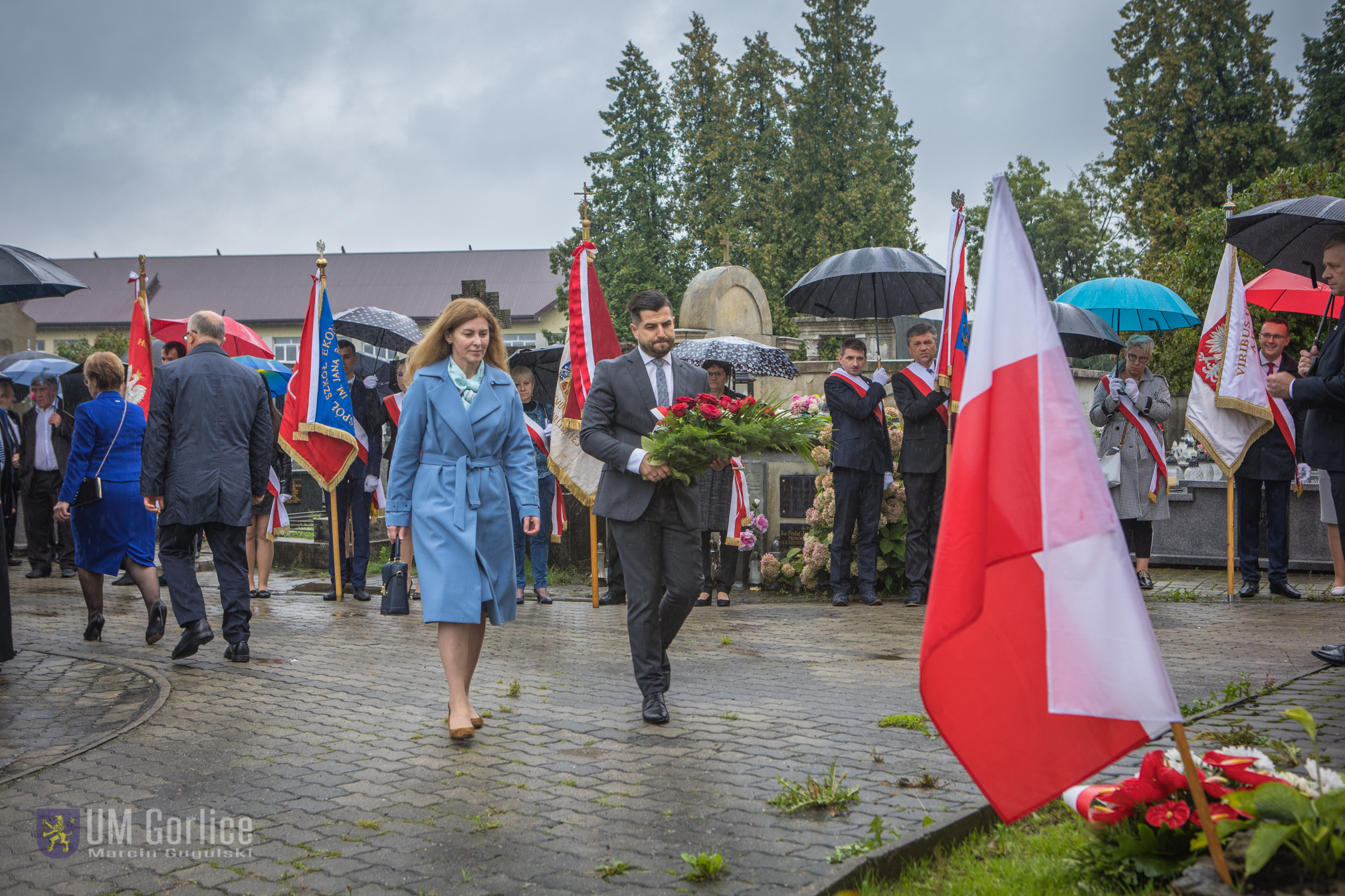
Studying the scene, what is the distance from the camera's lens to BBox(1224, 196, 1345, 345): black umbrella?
24.1 ft

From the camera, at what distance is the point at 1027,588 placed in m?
2.94

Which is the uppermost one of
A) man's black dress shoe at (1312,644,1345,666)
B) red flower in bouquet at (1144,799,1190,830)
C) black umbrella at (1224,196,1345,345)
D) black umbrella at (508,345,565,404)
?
black umbrella at (1224,196,1345,345)

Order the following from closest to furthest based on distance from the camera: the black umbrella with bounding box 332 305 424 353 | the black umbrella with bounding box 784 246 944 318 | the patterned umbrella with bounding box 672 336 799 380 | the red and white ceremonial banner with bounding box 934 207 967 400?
the red and white ceremonial banner with bounding box 934 207 967 400 → the patterned umbrella with bounding box 672 336 799 380 → the black umbrella with bounding box 784 246 944 318 → the black umbrella with bounding box 332 305 424 353

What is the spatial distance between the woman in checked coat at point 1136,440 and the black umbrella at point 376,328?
7.25 meters

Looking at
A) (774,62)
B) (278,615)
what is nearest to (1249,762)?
(278,615)

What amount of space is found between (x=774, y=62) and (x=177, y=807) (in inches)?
1935

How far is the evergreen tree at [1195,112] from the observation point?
32812 millimetres

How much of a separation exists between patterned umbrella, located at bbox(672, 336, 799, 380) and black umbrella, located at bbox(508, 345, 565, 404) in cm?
161

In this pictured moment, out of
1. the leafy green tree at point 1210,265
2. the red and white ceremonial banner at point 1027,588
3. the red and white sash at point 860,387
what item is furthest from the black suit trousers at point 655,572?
the leafy green tree at point 1210,265

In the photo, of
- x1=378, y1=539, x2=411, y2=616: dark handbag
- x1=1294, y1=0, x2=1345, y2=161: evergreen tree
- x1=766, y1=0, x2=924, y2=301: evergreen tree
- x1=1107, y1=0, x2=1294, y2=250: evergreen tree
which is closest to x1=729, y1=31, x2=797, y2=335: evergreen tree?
x1=766, y1=0, x2=924, y2=301: evergreen tree

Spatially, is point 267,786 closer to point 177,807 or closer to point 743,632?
point 177,807

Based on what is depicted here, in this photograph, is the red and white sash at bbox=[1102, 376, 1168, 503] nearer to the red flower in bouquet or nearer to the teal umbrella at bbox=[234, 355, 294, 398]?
the red flower in bouquet

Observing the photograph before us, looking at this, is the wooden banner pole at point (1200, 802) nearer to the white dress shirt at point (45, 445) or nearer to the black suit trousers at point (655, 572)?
the black suit trousers at point (655, 572)

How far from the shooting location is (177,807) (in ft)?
13.6
